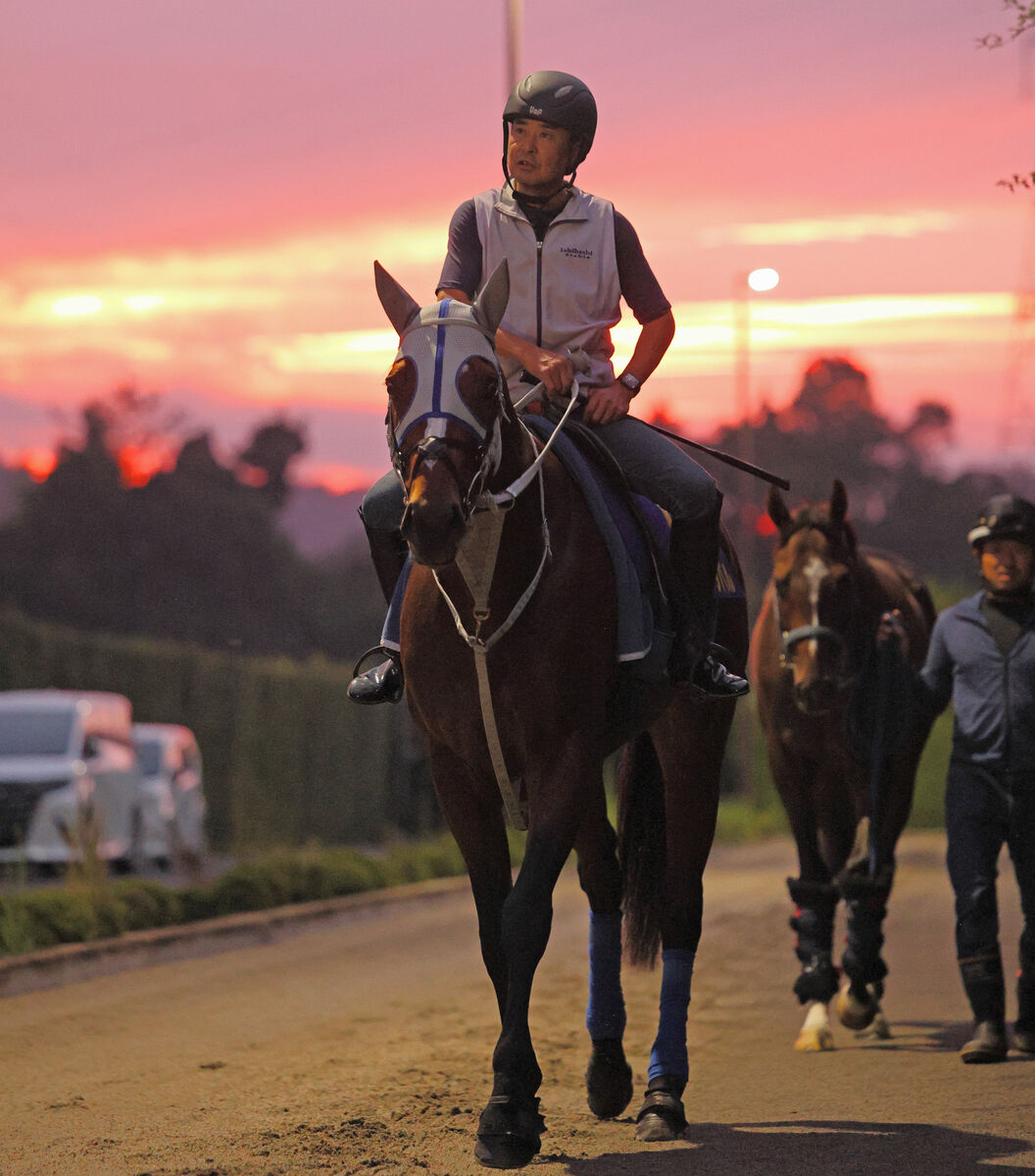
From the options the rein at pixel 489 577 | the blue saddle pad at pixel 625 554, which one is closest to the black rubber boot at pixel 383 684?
the rein at pixel 489 577

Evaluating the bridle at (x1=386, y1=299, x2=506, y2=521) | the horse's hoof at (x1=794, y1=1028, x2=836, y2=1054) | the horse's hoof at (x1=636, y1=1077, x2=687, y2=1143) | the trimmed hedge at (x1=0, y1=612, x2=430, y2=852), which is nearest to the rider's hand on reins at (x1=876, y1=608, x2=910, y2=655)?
the horse's hoof at (x1=794, y1=1028, x2=836, y2=1054)

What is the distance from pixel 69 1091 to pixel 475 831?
246cm

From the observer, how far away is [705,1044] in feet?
33.9

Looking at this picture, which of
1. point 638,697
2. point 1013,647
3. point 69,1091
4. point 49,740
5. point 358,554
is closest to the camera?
point 638,697

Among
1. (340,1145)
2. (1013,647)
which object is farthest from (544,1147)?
(1013,647)

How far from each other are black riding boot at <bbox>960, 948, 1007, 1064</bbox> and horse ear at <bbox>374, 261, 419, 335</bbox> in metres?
4.47

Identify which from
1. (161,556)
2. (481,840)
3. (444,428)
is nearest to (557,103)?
(444,428)

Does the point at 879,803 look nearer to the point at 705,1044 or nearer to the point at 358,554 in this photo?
the point at 705,1044

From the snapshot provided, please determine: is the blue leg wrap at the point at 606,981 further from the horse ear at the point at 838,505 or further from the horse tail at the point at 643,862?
the horse ear at the point at 838,505

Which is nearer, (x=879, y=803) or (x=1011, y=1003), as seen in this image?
(x=879, y=803)

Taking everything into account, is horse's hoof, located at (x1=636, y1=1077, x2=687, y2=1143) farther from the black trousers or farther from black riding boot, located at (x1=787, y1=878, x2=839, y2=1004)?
black riding boot, located at (x1=787, y1=878, x2=839, y2=1004)

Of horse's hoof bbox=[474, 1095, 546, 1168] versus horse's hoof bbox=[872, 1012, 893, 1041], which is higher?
horse's hoof bbox=[474, 1095, 546, 1168]

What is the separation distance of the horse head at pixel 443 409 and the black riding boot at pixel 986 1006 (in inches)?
163

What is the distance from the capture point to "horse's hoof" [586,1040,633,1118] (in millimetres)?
7836
